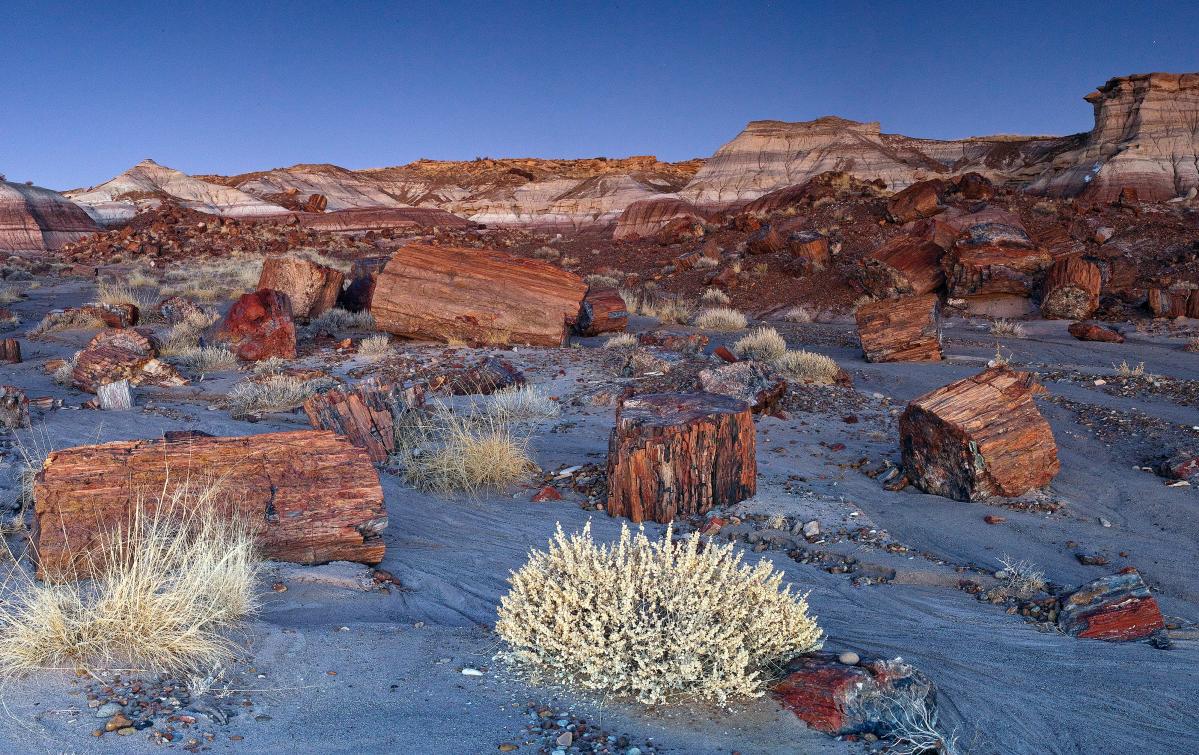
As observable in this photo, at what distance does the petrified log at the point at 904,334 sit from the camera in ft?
38.3

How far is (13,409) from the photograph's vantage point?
714 centimetres

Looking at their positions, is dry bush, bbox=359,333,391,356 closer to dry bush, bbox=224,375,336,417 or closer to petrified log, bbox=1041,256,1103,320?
dry bush, bbox=224,375,336,417

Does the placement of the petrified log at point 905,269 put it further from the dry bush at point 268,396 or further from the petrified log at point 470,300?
the dry bush at point 268,396

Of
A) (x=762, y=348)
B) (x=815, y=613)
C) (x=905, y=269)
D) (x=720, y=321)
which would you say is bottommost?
(x=815, y=613)

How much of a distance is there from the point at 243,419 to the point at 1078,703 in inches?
290

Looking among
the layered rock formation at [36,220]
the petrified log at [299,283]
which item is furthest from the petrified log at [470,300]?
the layered rock formation at [36,220]

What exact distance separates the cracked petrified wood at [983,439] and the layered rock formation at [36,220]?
38185 millimetres

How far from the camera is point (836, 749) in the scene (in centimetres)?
272

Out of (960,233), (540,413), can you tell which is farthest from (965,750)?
(960,233)

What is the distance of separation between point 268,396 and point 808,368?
6157 millimetres

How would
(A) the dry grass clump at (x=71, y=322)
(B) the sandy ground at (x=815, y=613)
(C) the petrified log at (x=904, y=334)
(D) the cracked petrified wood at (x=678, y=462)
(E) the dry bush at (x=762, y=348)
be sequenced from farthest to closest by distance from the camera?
(A) the dry grass clump at (x=71, y=322), (E) the dry bush at (x=762, y=348), (C) the petrified log at (x=904, y=334), (D) the cracked petrified wood at (x=678, y=462), (B) the sandy ground at (x=815, y=613)

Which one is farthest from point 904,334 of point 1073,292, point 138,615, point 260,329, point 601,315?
point 138,615

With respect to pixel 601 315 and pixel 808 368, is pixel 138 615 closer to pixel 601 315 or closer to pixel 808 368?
pixel 808 368

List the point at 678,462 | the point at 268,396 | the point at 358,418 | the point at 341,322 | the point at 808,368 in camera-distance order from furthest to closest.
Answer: the point at 341,322 < the point at 808,368 < the point at 268,396 < the point at 358,418 < the point at 678,462
